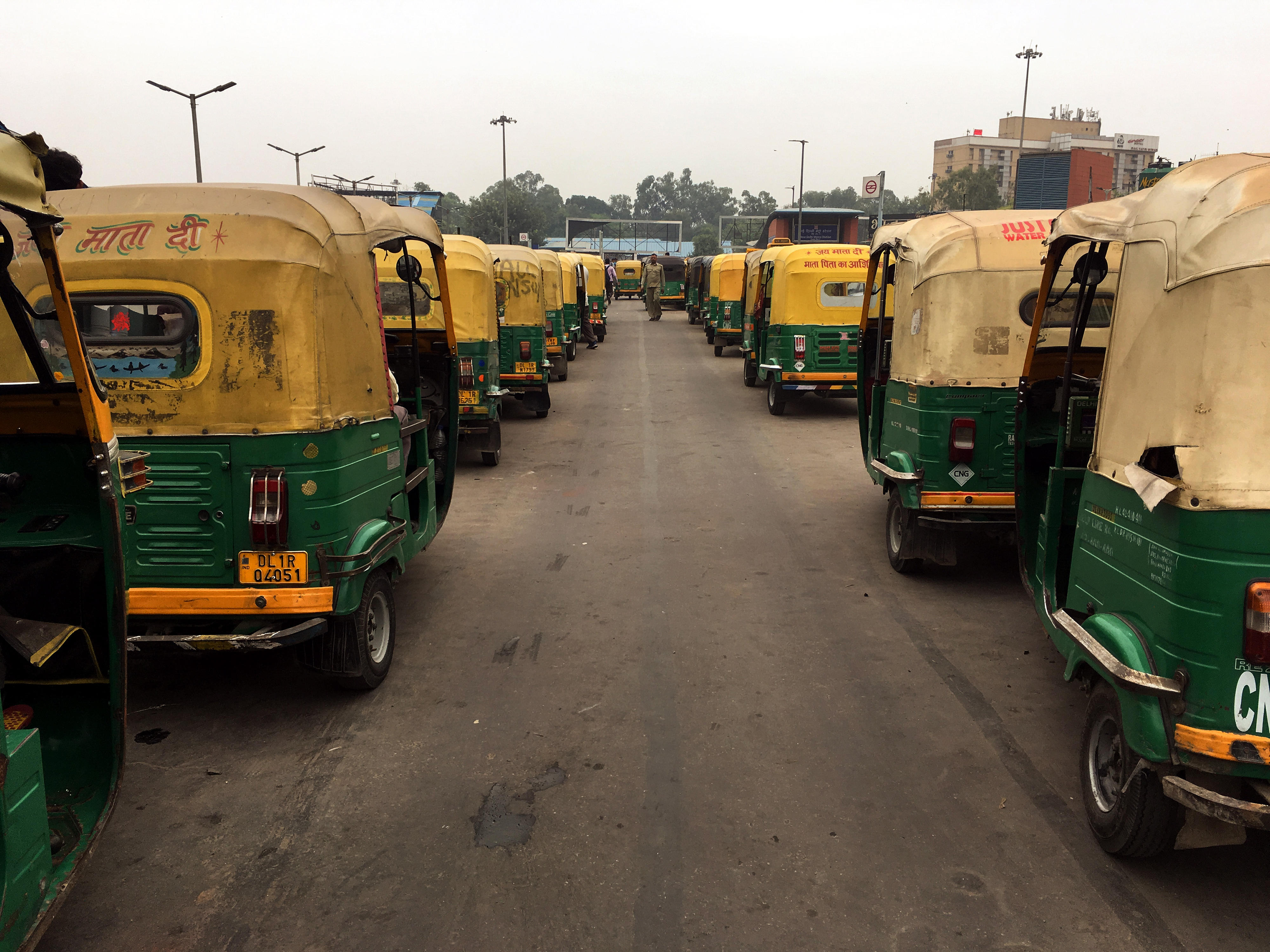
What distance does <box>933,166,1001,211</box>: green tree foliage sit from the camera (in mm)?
76812

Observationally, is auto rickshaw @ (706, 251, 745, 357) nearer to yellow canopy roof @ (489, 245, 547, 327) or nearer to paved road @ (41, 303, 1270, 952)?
yellow canopy roof @ (489, 245, 547, 327)

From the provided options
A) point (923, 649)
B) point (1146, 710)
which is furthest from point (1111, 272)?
point (1146, 710)

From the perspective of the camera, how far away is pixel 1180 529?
10.1 feet

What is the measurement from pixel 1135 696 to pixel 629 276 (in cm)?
5167

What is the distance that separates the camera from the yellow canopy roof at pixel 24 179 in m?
2.50

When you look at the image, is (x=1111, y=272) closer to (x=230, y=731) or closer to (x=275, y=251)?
(x=275, y=251)

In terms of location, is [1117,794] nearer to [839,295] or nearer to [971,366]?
[971,366]

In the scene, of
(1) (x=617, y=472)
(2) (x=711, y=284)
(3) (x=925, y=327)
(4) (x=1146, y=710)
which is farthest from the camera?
(2) (x=711, y=284)

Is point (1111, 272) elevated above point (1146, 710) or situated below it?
above

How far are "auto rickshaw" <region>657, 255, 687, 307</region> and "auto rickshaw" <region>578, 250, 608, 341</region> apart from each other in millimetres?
12883

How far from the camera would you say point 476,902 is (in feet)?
11.0

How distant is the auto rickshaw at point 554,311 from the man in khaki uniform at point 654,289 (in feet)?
62.1

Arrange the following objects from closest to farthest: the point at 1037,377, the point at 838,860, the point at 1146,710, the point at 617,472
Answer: the point at 1146,710 → the point at 838,860 → the point at 1037,377 → the point at 617,472

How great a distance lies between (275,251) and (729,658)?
3451 mm
